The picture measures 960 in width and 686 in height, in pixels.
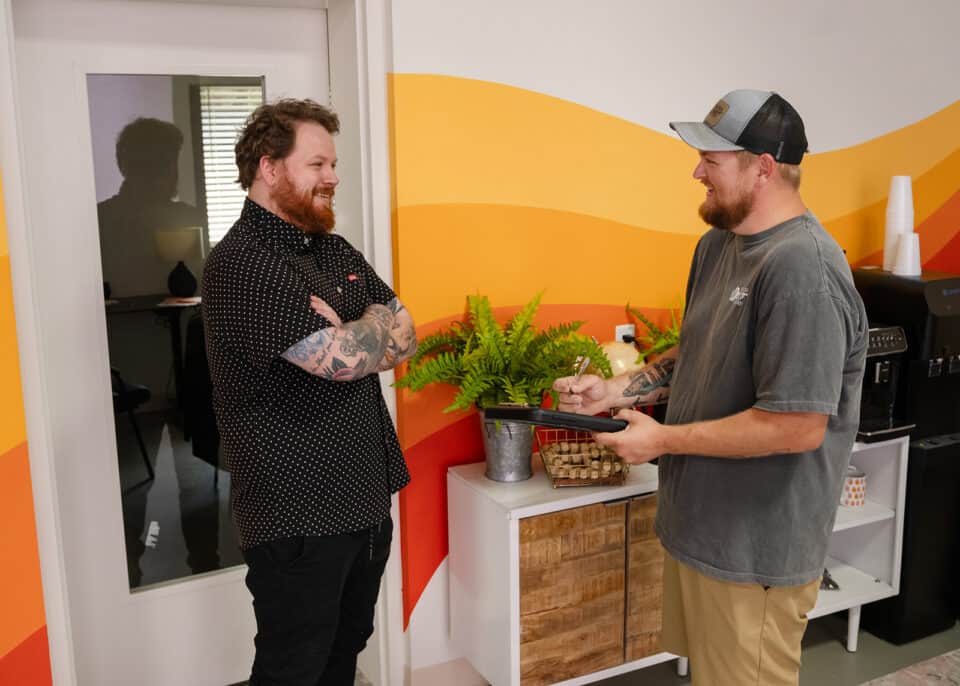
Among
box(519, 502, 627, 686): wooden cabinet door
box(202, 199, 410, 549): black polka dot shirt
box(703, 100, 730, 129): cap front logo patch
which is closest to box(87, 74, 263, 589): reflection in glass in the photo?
box(202, 199, 410, 549): black polka dot shirt

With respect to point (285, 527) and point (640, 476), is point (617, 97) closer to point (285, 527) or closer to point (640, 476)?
point (640, 476)

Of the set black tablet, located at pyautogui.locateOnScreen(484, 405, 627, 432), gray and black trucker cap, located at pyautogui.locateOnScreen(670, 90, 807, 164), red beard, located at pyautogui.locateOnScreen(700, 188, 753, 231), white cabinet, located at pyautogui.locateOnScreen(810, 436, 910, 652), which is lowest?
white cabinet, located at pyautogui.locateOnScreen(810, 436, 910, 652)

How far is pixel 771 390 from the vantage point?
1.71m

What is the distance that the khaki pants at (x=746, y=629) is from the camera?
1.86 meters

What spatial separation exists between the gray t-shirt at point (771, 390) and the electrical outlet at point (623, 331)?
1028 millimetres

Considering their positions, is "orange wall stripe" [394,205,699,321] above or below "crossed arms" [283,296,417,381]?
above

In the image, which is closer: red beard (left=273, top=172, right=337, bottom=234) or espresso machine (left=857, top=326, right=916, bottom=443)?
red beard (left=273, top=172, right=337, bottom=234)

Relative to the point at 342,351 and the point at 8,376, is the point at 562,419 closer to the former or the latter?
the point at 342,351

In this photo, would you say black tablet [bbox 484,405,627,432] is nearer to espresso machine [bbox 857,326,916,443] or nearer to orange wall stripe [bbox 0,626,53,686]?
orange wall stripe [bbox 0,626,53,686]

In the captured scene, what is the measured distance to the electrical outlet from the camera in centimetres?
302

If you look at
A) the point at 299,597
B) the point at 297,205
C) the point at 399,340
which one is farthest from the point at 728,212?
the point at 299,597

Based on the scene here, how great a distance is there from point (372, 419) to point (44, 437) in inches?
33.3

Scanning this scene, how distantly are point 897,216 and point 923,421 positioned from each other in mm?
760

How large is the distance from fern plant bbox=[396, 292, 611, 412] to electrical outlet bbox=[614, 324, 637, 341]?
0.47 metres
